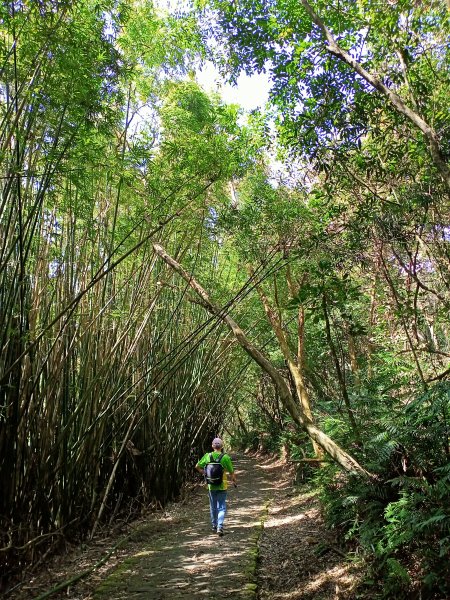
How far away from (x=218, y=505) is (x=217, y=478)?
15.7 inches

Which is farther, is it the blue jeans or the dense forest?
the blue jeans

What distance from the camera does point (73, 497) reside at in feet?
13.0

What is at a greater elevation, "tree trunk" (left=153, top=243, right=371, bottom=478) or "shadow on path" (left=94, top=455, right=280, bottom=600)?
"tree trunk" (left=153, top=243, right=371, bottom=478)

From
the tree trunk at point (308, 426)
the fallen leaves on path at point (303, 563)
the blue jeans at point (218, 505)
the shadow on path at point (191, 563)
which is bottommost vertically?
the fallen leaves on path at point (303, 563)

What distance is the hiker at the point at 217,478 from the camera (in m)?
4.43

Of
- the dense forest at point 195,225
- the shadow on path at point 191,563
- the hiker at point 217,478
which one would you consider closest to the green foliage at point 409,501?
the dense forest at point 195,225

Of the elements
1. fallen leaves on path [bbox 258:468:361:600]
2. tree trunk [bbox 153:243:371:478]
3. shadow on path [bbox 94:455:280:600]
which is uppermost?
tree trunk [bbox 153:243:371:478]

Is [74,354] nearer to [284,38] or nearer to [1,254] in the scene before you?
[1,254]

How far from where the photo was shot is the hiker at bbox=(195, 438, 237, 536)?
175 inches

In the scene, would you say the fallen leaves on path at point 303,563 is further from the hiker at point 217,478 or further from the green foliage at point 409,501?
the hiker at point 217,478

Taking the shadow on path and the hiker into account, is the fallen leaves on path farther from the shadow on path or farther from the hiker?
the hiker

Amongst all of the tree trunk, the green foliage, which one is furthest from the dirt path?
the tree trunk

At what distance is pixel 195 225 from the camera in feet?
19.0

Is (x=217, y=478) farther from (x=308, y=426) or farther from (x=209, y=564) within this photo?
(x=308, y=426)
